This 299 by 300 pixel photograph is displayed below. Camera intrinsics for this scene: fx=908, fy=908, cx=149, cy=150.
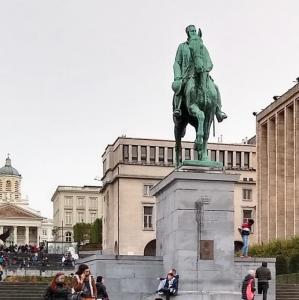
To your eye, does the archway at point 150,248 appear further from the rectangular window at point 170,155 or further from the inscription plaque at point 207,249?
the inscription plaque at point 207,249


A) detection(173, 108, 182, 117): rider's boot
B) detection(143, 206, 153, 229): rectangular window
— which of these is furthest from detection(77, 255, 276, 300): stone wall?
detection(143, 206, 153, 229): rectangular window

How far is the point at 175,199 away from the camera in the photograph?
2688cm

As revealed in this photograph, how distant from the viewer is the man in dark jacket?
26.6 m

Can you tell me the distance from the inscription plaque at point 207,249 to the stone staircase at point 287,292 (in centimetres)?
539

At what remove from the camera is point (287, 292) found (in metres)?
32.2

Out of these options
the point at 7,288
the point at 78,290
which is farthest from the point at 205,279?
the point at 7,288

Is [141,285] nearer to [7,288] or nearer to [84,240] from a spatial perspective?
[7,288]

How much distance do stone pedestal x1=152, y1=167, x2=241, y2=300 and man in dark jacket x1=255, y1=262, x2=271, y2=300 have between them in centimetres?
77

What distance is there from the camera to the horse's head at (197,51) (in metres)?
28.3

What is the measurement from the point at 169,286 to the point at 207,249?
5.51 feet

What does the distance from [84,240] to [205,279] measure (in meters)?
140

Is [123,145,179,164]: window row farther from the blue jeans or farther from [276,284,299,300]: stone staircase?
the blue jeans


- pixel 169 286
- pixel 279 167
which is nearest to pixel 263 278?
pixel 169 286

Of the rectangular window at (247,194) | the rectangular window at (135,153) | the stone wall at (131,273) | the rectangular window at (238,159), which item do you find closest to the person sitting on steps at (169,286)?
the stone wall at (131,273)
